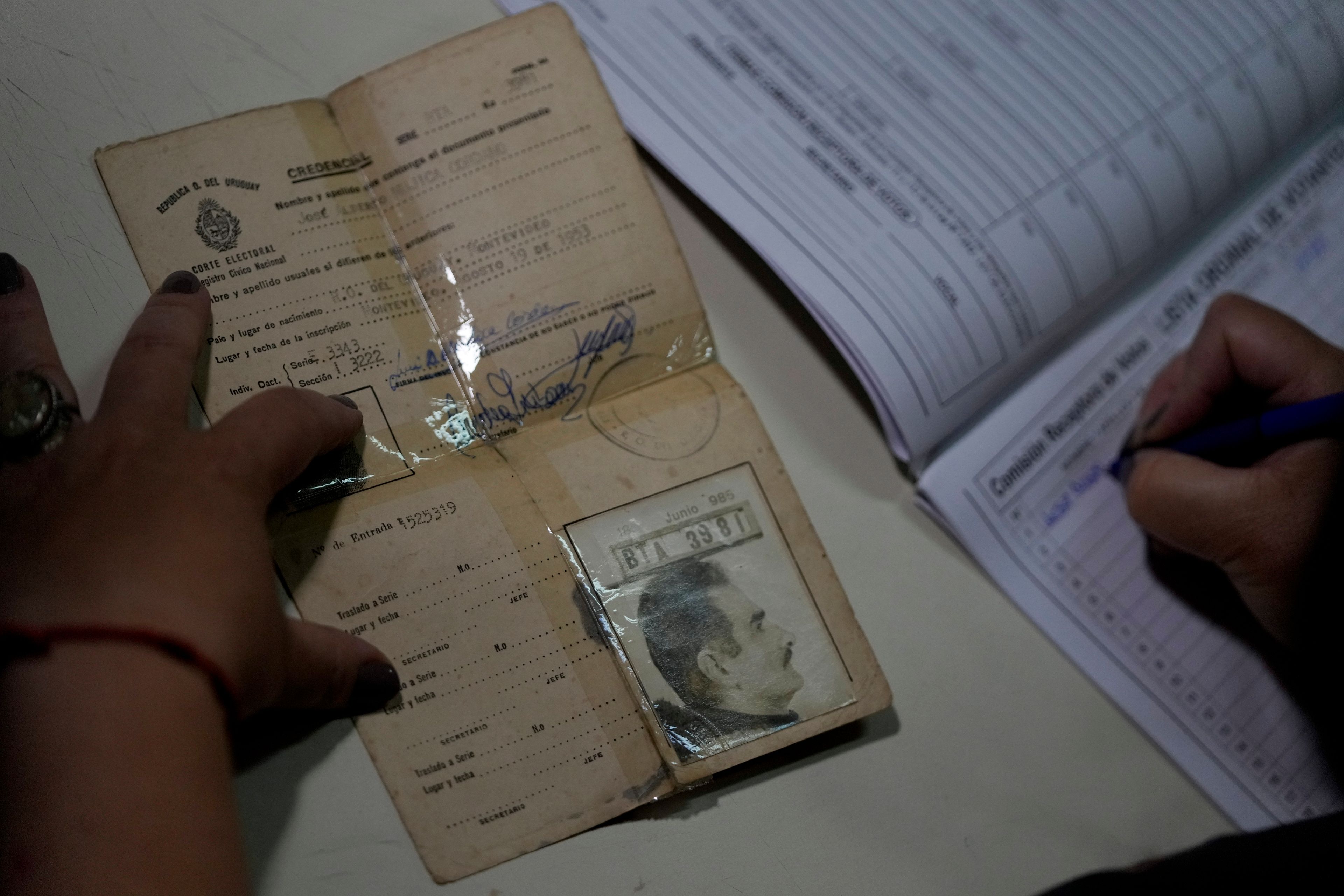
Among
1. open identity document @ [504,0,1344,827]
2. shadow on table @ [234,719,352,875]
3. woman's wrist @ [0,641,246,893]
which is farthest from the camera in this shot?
open identity document @ [504,0,1344,827]

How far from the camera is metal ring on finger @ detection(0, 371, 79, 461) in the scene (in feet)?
1.09

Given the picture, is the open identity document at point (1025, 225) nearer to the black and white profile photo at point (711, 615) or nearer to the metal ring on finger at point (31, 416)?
the black and white profile photo at point (711, 615)

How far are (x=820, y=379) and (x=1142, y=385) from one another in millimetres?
230

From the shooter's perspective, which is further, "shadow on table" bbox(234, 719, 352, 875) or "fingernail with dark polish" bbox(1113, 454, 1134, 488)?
"fingernail with dark polish" bbox(1113, 454, 1134, 488)

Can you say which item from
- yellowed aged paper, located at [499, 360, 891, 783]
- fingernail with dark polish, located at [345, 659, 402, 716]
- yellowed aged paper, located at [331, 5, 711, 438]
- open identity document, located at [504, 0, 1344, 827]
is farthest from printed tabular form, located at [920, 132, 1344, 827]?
fingernail with dark polish, located at [345, 659, 402, 716]

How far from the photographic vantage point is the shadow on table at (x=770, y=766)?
16.8 inches

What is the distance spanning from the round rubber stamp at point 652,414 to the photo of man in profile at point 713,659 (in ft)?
0.22

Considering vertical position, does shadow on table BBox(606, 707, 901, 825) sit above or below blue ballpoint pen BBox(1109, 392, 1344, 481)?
below

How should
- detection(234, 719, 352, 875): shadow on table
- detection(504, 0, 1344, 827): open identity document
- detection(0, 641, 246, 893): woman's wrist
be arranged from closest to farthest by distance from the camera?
1. detection(0, 641, 246, 893): woman's wrist
2. detection(234, 719, 352, 875): shadow on table
3. detection(504, 0, 1344, 827): open identity document

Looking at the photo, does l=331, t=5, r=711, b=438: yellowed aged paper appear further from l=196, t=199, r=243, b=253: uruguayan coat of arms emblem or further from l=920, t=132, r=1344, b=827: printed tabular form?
l=920, t=132, r=1344, b=827: printed tabular form

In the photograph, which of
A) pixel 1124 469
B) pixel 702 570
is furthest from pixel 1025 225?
pixel 702 570
